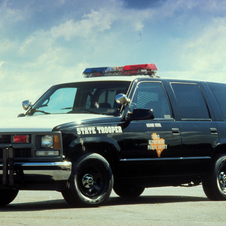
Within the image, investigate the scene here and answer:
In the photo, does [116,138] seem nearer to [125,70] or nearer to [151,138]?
[151,138]

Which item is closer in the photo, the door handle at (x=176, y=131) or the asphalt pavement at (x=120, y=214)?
the asphalt pavement at (x=120, y=214)

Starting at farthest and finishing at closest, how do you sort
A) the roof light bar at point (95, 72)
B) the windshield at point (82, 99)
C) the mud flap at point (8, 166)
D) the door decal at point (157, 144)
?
the roof light bar at point (95, 72) → the door decal at point (157, 144) → the windshield at point (82, 99) → the mud flap at point (8, 166)

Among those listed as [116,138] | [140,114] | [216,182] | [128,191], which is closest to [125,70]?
[140,114]

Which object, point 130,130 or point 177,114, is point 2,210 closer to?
point 130,130

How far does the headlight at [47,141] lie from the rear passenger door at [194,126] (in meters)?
2.62

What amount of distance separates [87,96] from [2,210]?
2352mm

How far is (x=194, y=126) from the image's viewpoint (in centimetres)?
1050

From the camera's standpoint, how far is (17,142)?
8.70 m

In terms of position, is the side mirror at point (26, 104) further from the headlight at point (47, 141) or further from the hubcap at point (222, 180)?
the hubcap at point (222, 180)

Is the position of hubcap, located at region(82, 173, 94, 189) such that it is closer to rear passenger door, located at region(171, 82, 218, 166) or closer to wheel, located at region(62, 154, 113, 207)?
wheel, located at region(62, 154, 113, 207)

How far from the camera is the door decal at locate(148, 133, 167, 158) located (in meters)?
9.77

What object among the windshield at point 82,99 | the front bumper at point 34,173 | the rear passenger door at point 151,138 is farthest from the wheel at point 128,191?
the front bumper at point 34,173

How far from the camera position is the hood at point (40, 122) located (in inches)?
342

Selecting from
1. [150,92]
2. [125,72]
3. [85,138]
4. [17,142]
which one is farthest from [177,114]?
[17,142]
